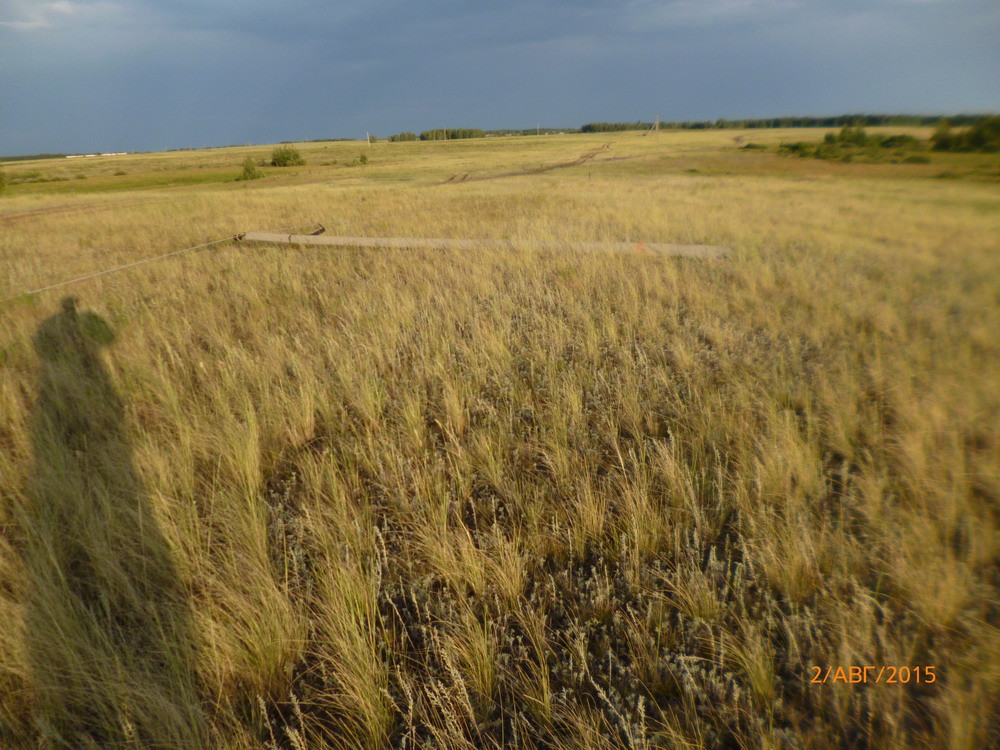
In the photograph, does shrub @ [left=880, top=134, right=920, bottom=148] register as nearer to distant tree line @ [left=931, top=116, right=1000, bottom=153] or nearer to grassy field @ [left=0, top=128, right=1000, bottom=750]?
grassy field @ [left=0, top=128, right=1000, bottom=750]

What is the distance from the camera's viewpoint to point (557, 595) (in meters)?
1.93

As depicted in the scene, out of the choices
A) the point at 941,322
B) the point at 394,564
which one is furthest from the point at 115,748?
the point at 941,322

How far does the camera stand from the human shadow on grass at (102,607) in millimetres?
1495

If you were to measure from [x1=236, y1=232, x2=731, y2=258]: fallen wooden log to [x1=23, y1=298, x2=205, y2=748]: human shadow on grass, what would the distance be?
286 inches

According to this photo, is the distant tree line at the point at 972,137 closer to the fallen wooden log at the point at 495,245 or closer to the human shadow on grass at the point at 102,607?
the human shadow on grass at the point at 102,607

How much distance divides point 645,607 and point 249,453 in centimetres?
236

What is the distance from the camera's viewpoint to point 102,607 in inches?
77.2

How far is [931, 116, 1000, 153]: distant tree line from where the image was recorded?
2.02 m

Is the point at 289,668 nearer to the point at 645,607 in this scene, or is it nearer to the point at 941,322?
the point at 645,607
